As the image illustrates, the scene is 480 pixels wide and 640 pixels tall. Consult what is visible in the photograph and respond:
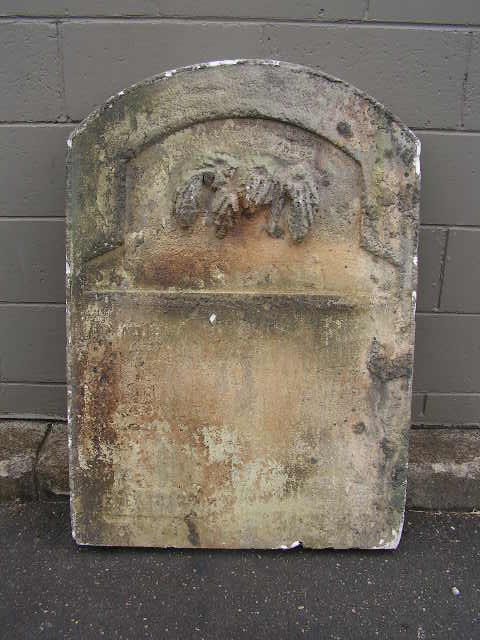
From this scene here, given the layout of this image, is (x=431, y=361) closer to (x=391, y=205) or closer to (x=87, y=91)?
(x=391, y=205)

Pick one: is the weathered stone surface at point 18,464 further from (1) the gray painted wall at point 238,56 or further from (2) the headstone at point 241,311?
(1) the gray painted wall at point 238,56

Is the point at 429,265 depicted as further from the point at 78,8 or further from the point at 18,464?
the point at 18,464

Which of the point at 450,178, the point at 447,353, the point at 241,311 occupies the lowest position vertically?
the point at 447,353

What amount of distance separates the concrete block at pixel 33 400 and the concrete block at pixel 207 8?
51.4 inches

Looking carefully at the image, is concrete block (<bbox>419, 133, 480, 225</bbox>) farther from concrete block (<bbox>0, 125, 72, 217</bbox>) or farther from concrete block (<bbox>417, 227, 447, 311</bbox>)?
concrete block (<bbox>0, 125, 72, 217</bbox>)

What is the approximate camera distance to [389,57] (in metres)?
1.79

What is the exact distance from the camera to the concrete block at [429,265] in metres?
1.93

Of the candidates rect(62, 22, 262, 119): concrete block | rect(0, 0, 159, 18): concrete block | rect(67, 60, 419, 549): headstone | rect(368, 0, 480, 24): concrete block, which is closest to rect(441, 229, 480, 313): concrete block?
rect(67, 60, 419, 549): headstone

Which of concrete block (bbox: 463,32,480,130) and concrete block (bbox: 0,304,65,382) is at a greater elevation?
concrete block (bbox: 463,32,480,130)

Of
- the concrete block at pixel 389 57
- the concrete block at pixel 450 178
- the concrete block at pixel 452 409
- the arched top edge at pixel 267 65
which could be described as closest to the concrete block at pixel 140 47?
the concrete block at pixel 389 57

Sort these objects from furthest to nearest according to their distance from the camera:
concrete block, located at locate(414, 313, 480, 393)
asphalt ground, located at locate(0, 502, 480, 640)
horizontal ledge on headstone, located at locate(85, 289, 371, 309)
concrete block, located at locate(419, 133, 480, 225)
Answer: concrete block, located at locate(414, 313, 480, 393) → concrete block, located at locate(419, 133, 480, 225) → horizontal ledge on headstone, located at locate(85, 289, 371, 309) → asphalt ground, located at locate(0, 502, 480, 640)

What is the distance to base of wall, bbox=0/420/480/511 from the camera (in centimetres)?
191

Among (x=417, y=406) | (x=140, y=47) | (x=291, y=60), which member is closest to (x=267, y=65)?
(x=291, y=60)

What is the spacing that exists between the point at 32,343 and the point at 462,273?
1.60 m
